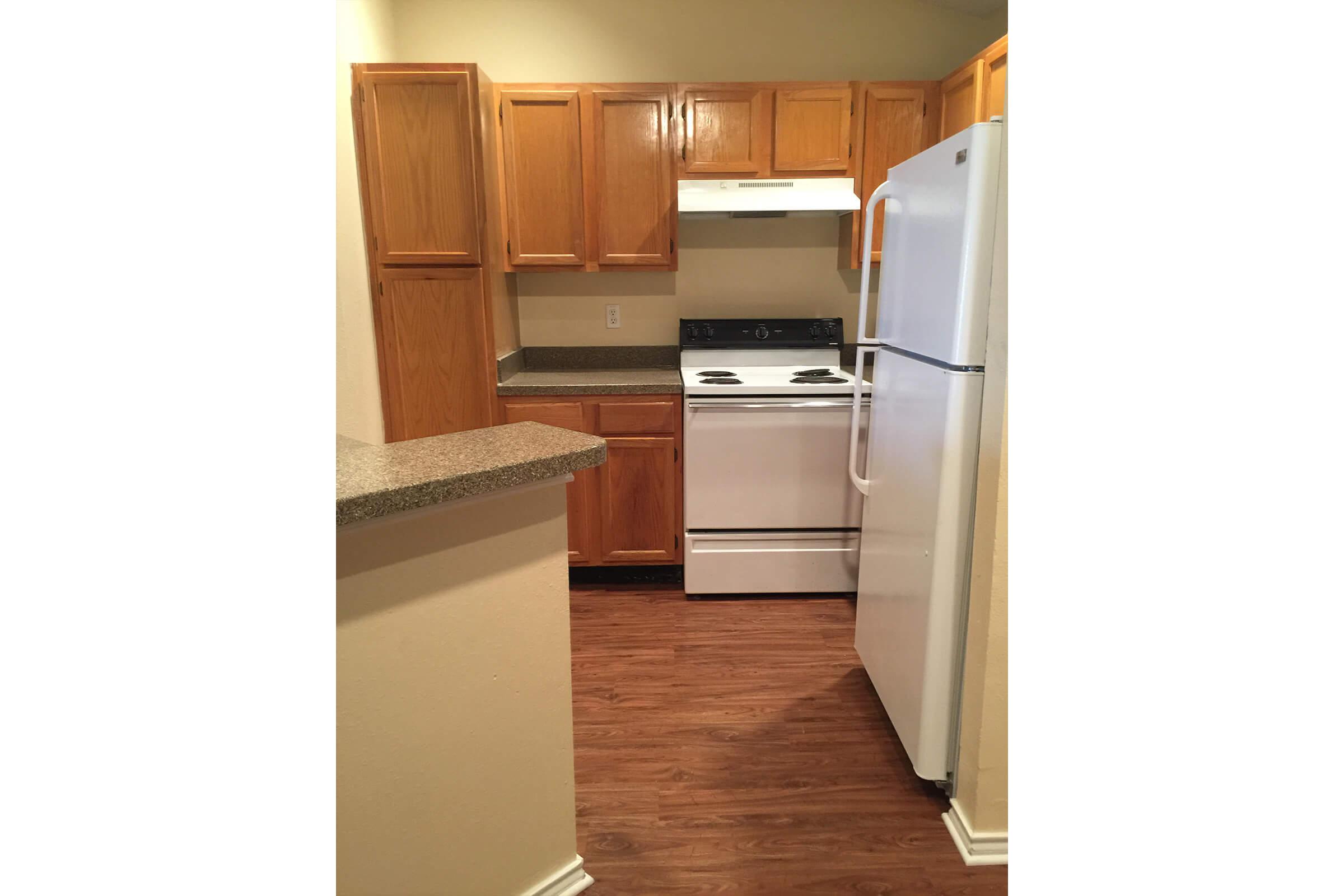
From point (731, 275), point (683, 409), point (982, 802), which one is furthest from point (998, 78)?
point (982, 802)

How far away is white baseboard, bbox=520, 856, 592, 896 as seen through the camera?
147 cm

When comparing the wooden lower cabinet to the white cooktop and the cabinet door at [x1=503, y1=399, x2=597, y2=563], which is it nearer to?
the cabinet door at [x1=503, y1=399, x2=597, y2=563]

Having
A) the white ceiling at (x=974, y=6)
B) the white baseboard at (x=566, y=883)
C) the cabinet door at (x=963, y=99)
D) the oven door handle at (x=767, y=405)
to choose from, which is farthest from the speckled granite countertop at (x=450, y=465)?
the white ceiling at (x=974, y=6)

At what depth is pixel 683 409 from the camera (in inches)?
121

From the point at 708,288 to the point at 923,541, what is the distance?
2.05 m

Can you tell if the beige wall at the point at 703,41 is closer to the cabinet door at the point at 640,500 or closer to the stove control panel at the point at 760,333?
the stove control panel at the point at 760,333

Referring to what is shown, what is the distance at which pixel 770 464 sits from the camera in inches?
118

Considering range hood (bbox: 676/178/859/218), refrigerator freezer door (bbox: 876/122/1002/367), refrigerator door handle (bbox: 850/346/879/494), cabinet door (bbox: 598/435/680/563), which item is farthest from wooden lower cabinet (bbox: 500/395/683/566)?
refrigerator freezer door (bbox: 876/122/1002/367)

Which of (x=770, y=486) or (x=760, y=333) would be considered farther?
(x=760, y=333)

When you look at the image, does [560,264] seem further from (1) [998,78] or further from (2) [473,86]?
(1) [998,78]

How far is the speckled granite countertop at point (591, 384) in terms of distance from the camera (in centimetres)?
305

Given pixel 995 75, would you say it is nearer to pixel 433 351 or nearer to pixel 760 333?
pixel 760 333

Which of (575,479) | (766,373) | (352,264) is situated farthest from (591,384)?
(352,264)

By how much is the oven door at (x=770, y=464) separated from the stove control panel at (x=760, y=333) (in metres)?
0.58
